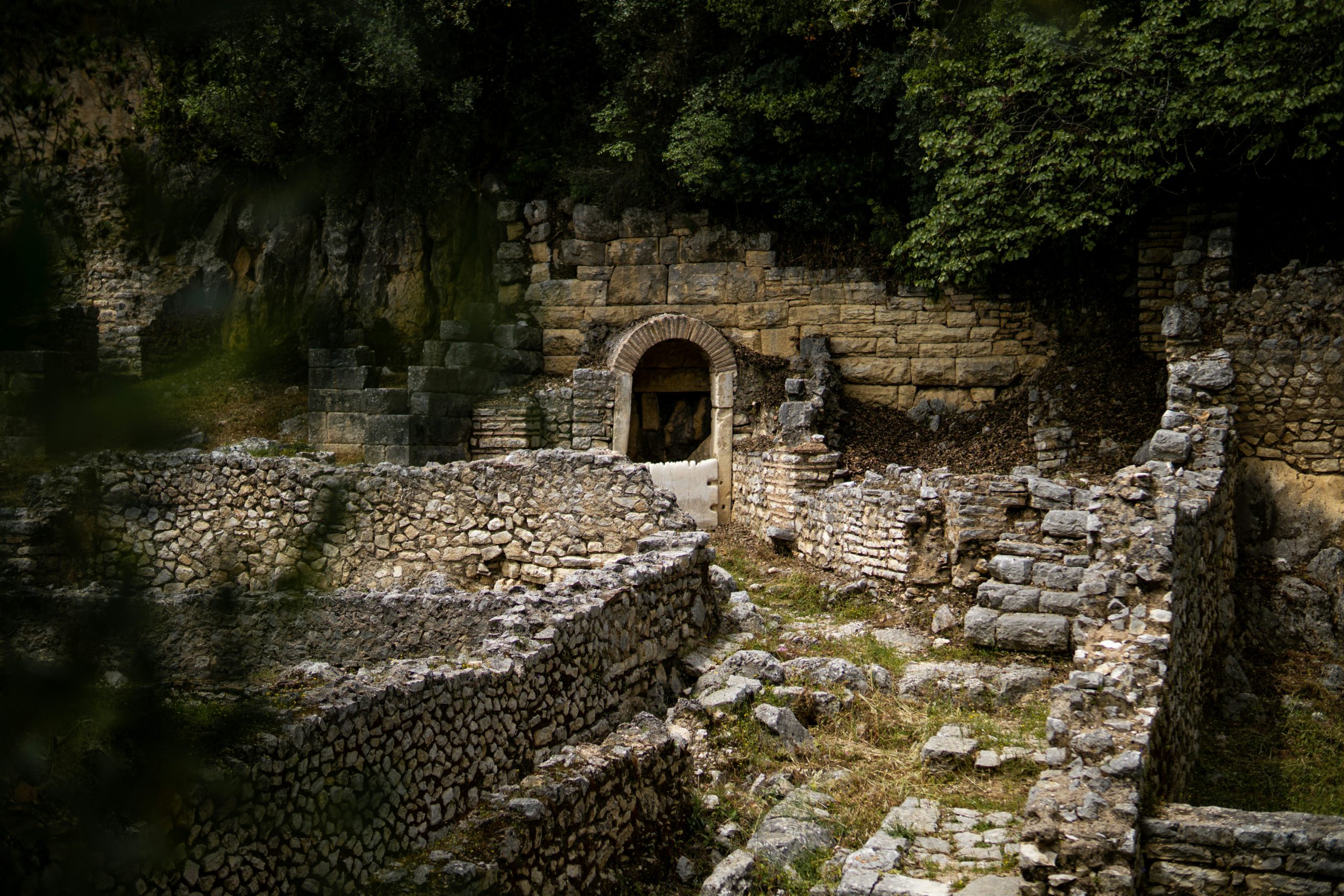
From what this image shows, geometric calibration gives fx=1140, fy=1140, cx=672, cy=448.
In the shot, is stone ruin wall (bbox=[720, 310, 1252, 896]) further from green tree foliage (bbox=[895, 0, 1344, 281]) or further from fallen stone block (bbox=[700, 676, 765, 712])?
green tree foliage (bbox=[895, 0, 1344, 281])

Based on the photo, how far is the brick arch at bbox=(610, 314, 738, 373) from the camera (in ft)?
50.8

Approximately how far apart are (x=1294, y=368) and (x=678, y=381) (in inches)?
313

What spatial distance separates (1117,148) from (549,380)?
7790 mm

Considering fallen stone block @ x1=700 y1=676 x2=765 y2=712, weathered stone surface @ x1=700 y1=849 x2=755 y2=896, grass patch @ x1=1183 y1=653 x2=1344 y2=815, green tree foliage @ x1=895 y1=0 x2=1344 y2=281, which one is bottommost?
grass patch @ x1=1183 y1=653 x2=1344 y2=815

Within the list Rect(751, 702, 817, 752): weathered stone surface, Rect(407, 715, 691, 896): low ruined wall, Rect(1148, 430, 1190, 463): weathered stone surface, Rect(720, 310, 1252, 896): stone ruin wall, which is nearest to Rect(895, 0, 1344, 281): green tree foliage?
Rect(720, 310, 1252, 896): stone ruin wall

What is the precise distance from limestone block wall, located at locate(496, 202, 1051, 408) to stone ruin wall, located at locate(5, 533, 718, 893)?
7.89 metres

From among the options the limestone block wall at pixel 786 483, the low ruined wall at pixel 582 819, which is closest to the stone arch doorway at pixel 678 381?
the limestone block wall at pixel 786 483

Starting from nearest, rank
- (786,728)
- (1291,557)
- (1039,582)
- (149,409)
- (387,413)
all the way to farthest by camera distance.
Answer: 1. (149,409)
2. (786,728)
3. (1039,582)
4. (1291,557)
5. (387,413)

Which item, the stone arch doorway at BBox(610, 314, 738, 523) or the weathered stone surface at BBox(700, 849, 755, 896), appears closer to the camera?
the weathered stone surface at BBox(700, 849, 755, 896)

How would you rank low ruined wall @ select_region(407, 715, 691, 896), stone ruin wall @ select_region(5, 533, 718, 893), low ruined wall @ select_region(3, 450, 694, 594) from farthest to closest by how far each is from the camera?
1. low ruined wall @ select_region(3, 450, 694, 594)
2. low ruined wall @ select_region(407, 715, 691, 896)
3. stone ruin wall @ select_region(5, 533, 718, 893)

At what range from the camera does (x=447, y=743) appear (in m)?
4.91

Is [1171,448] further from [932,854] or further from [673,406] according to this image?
[673,406]

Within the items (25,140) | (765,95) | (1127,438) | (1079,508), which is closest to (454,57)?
(765,95)

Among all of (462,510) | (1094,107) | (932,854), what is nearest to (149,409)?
(932,854)
